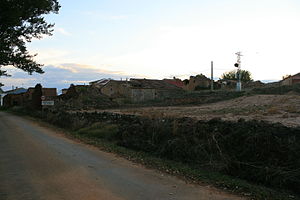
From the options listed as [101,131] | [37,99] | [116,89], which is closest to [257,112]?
[101,131]

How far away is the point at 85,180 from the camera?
6309mm

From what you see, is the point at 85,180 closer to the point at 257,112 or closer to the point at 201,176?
the point at 201,176

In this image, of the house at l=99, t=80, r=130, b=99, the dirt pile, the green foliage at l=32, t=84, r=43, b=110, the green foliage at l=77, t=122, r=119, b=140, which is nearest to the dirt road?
the dirt pile

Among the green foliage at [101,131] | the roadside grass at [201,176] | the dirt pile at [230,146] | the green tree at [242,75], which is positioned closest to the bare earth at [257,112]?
the green foliage at [101,131]

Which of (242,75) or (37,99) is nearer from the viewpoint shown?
(37,99)

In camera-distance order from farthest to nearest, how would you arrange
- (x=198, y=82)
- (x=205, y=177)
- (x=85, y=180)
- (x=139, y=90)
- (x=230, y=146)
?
(x=198, y=82), (x=139, y=90), (x=230, y=146), (x=205, y=177), (x=85, y=180)

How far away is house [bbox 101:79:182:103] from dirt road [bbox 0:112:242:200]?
1936 inches

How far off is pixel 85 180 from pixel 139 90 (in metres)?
54.7

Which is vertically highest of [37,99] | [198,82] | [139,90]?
[198,82]

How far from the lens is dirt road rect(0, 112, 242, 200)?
5.33 meters

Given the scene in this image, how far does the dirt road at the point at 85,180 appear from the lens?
5328mm

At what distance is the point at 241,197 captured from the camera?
5363mm

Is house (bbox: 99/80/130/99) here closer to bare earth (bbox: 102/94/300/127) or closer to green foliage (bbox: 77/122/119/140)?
bare earth (bbox: 102/94/300/127)

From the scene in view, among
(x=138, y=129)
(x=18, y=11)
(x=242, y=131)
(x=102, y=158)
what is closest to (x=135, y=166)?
(x=102, y=158)
